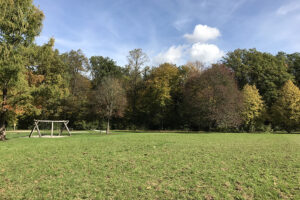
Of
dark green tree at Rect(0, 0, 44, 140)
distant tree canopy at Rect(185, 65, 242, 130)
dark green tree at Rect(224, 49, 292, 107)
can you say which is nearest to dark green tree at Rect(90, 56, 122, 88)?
distant tree canopy at Rect(185, 65, 242, 130)

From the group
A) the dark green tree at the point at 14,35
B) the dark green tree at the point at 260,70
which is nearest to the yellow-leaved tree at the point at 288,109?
the dark green tree at the point at 260,70

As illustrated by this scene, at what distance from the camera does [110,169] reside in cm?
Answer: 706

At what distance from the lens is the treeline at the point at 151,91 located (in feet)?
60.7

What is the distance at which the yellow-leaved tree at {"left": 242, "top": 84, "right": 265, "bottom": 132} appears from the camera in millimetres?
38562

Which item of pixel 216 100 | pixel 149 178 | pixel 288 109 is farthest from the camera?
pixel 288 109

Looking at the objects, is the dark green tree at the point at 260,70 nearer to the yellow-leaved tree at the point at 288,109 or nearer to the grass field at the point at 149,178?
the yellow-leaved tree at the point at 288,109

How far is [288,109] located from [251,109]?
6.44 m

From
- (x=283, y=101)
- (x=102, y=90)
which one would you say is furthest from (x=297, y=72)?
(x=102, y=90)

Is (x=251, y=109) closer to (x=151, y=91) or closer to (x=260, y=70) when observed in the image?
(x=260, y=70)

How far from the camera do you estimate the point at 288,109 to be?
37938 millimetres

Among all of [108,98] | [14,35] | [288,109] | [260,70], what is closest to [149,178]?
[14,35]

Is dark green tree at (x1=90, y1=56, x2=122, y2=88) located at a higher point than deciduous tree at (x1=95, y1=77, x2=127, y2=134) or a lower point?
higher

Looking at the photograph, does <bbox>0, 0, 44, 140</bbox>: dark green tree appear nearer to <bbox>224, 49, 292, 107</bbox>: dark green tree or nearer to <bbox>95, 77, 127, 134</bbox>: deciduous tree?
<bbox>95, 77, 127, 134</bbox>: deciduous tree

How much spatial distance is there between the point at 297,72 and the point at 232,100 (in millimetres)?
26948
